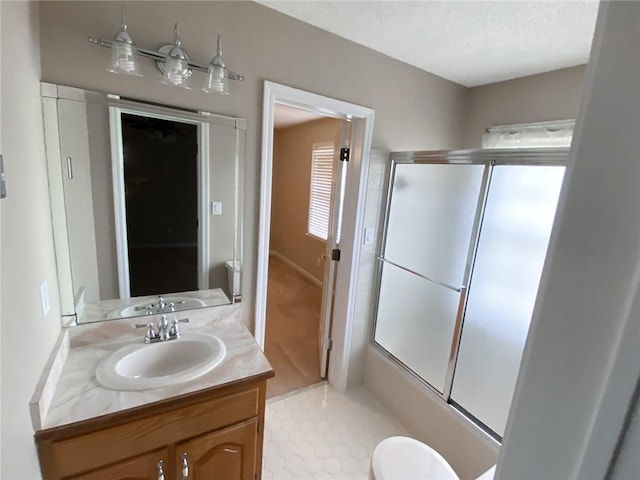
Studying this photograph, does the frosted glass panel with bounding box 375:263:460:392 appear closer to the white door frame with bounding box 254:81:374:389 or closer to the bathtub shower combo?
the bathtub shower combo

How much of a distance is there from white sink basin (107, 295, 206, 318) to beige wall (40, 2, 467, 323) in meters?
0.28

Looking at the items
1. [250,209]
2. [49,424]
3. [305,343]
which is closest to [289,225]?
[305,343]

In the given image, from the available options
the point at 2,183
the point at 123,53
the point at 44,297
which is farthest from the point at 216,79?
the point at 44,297

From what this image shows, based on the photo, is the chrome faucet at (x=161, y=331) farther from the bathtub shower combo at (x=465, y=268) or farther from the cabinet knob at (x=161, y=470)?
the bathtub shower combo at (x=465, y=268)

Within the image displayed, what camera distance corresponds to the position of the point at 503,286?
1.55 metres

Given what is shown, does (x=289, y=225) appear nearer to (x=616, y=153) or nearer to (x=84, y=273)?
(x=84, y=273)

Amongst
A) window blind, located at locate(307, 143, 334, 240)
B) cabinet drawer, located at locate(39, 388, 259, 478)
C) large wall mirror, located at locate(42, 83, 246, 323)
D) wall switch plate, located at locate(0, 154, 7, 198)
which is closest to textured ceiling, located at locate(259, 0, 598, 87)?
large wall mirror, located at locate(42, 83, 246, 323)

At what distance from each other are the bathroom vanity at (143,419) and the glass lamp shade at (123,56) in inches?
43.6

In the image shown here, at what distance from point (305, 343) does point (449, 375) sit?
1.48 metres

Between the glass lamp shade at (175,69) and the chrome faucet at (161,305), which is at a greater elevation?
the glass lamp shade at (175,69)

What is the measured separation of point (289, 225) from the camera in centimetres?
540

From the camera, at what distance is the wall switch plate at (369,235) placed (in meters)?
2.17

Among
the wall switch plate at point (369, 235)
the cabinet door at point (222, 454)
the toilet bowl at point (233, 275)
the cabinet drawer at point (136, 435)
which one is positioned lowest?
the cabinet door at point (222, 454)

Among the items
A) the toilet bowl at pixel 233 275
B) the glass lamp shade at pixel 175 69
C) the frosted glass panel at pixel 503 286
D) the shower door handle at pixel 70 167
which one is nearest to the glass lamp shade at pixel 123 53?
the glass lamp shade at pixel 175 69
